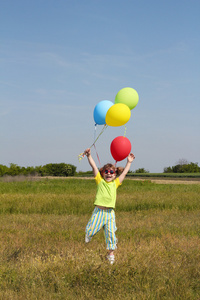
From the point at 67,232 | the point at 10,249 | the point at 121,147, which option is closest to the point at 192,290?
the point at 121,147

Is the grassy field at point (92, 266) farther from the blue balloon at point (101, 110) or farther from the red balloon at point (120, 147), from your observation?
the blue balloon at point (101, 110)

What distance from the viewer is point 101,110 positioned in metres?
7.18

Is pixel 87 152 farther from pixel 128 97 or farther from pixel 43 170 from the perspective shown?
pixel 43 170

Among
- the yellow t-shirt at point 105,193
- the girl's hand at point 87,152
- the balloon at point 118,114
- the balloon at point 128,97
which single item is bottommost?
the yellow t-shirt at point 105,193

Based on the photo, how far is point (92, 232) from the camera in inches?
236

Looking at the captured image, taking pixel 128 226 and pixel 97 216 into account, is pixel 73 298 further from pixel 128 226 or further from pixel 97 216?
pixel 128 226

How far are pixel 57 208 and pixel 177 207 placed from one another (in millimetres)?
4859

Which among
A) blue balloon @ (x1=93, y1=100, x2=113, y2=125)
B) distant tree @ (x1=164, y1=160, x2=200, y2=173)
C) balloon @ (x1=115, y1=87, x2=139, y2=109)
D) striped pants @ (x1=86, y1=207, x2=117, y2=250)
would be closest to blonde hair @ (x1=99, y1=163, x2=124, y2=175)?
striped pants @ (x1=86, y1=207, x2=117, y2=250)

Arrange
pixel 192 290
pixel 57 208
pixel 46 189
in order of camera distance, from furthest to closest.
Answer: pixel 46 189, pixel 57 208, pixel 192 290

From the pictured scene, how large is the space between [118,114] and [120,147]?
655 millimetres

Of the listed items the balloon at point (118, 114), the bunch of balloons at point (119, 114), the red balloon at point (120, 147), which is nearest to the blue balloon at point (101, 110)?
the bunch of balloons at point (119, 114)

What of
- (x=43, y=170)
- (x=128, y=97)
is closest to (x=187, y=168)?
(x=43, y=170)

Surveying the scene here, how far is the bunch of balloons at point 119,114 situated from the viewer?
253 inches

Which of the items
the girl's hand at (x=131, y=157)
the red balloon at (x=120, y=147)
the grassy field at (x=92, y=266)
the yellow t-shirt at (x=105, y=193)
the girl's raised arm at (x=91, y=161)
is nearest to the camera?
the grassy field at (x=92, y=266)
